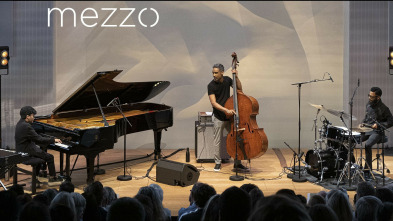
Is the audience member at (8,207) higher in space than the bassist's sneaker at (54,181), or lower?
higher

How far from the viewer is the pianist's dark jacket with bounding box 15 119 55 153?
7.52m

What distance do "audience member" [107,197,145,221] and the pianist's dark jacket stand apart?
4258 millimetres

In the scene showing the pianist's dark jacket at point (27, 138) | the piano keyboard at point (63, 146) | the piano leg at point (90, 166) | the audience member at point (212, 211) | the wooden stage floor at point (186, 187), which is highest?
the pianist's dark jacket at point (27, 138)

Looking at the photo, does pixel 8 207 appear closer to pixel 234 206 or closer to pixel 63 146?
pixel 234 206

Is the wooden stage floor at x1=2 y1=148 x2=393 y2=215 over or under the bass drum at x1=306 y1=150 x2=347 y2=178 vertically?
under

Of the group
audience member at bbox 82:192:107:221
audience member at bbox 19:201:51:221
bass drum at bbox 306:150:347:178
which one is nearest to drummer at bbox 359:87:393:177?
bass drum at bbox 306:150:347:178

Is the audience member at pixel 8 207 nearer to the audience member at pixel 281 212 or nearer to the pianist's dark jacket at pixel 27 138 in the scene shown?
the audience member at pixel 281 212

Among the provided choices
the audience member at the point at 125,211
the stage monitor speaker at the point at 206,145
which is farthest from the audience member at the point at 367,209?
the stage monitor speaker at the point at 206,145

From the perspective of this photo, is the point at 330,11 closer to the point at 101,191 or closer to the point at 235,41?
the point at 235,41

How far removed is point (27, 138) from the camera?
24.8ft

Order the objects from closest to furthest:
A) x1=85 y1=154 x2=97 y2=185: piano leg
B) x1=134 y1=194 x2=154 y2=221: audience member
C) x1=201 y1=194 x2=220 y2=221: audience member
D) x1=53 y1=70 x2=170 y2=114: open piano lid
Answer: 1. x1=201 y1=194 x2=220 y2=221: audience member
2. x1=134 y1=194 x2=154 y2=221: audience member
3. x1=85 y1=154 x2=97 y2=185: piano leg
4. x1=53 y1=70 x2=170 y2=114: open piano lid

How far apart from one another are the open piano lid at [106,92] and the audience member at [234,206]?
4655 mm

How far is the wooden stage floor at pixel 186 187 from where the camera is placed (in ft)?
24.4

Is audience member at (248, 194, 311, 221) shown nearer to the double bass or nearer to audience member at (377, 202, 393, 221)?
audience member at (377, 202, 393, 221)
